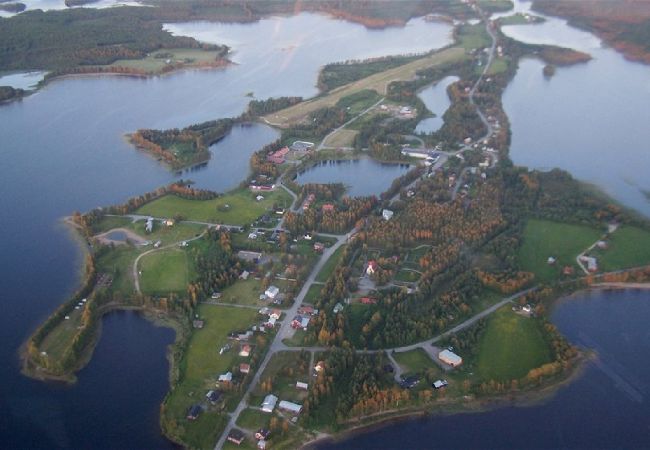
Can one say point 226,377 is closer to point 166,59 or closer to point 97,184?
point 97,184

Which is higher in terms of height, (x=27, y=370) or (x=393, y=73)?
(x=393, y=73)

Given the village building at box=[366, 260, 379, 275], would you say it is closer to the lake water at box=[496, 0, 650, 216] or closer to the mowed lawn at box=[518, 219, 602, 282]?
the mowed lawn at box=[518, 219, 602, 282]

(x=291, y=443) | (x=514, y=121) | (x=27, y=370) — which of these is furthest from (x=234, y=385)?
(x=514, y=121)

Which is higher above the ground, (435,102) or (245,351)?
(435,102)

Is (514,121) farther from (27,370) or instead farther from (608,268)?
(27,370)

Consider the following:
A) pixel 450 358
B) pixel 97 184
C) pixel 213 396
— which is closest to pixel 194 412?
pixel 213 396
